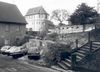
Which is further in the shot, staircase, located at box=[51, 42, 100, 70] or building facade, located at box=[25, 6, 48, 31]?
building facade, located at box=[25, 6, 48, 31]

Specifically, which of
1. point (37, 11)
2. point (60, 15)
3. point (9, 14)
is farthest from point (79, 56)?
point (37, 11)

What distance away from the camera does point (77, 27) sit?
26.2 meters

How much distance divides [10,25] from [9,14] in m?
3.47

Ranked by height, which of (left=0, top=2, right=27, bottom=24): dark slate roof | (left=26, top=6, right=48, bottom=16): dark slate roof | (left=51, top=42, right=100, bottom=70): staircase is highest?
(left=26, top=6, right=48, bottom=16): dark slate roof

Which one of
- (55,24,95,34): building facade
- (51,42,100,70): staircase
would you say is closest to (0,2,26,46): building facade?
(55,24,95,34): building facade

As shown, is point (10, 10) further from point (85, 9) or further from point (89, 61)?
point (89, 61)

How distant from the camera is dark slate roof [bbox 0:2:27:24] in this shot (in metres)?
37.8

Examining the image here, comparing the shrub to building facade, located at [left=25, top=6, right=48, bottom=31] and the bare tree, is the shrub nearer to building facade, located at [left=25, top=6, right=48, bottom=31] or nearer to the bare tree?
the bare tree

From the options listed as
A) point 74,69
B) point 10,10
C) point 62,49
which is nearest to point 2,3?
point 10,10

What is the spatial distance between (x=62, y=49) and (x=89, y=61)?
13.7 feet

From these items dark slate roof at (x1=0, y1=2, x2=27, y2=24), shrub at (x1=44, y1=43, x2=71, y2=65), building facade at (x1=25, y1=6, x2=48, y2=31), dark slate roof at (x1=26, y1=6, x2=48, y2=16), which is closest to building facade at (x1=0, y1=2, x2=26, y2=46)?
dark slate roof at (x1=0, y1=2, x2=27, y2=24)

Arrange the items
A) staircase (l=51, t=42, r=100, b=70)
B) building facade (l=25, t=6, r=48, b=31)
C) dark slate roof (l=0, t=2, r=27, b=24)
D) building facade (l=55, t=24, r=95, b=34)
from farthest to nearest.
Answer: building facade (l=25, t=6, r=48, b=31), dark slate roof (l=0, t=2, r=27, b=24), building facade (l=55, t=24, r=95, b=34), staircase (l=51, t=42, r=100, b=70)

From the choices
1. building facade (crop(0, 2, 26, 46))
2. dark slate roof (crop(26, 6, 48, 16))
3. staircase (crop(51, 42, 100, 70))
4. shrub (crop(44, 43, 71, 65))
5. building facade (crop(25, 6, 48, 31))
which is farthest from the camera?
dark slate roof (crop(26, 6, 48, 16))

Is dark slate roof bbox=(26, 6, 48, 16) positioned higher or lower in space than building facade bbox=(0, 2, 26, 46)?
higher
